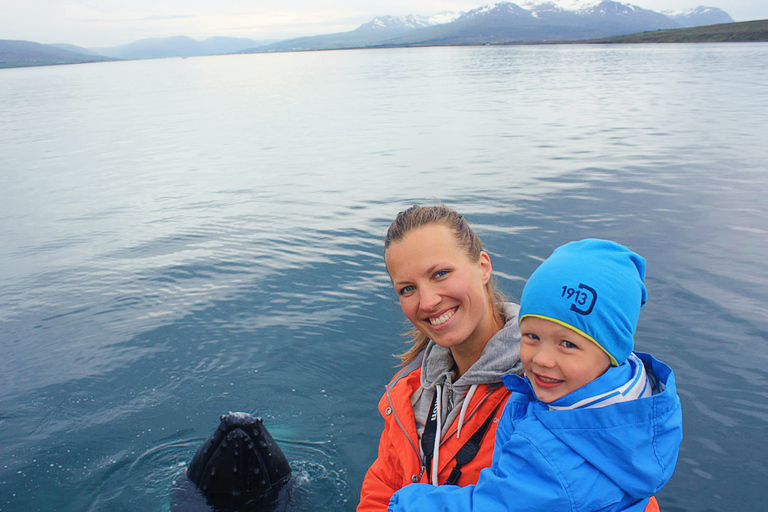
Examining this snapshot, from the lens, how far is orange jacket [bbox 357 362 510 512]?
293 centimetres

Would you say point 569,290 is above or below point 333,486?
above

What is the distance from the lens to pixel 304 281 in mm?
9898

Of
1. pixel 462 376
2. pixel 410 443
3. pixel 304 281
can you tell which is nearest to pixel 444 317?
Result: pixel 462 376

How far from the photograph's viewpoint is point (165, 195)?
16.0 metres

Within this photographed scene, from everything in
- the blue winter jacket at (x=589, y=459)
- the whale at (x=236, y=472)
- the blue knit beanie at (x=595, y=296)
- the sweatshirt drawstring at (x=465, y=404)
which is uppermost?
the blue knit beanie at (x=595, y=296)

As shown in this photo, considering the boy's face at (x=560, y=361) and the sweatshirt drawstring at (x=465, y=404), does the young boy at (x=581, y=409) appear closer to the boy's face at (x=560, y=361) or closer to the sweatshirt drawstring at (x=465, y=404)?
the boy's face at (x=560, y=361)

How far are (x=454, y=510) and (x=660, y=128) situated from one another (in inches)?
885

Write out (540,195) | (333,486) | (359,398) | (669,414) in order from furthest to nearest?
1. (540,195)
2. (359,398)
3. (333,486)
4. (669,414)

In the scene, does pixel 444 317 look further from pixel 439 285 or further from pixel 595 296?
pixel 595 296

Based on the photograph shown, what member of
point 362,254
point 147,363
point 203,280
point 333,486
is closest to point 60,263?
point 203,280

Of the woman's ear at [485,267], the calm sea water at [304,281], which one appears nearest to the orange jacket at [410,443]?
the woman's ear at [485,267]

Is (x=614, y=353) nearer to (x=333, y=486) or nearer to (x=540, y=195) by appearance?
(x=333, y=486)

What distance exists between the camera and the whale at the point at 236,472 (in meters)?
4.64

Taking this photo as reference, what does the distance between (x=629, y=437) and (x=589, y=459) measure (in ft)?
0.55
